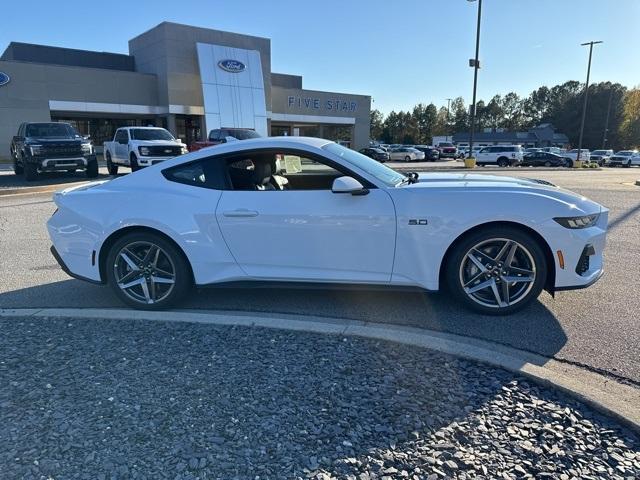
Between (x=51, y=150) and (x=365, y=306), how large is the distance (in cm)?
1393

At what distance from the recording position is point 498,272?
3736mm

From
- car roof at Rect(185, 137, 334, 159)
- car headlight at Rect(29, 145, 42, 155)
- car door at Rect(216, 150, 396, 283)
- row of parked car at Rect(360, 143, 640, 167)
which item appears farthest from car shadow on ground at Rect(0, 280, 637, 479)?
row of parked car at Rect(360, 143, 640, 167)

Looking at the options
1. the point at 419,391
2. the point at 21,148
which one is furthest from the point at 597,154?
the point at 419,391

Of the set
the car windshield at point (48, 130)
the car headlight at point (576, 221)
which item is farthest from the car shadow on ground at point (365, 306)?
the car windshield at point (48, 130)

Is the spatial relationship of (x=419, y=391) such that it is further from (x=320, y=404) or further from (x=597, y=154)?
(x=597, y=154)

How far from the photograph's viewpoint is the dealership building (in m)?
30.3

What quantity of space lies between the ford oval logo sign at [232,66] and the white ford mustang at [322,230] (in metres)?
33.6

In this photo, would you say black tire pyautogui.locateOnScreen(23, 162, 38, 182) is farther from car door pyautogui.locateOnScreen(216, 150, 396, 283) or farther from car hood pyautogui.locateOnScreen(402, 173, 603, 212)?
car hood pyautogui.locateOnScreen(402, 173, 603, 212)

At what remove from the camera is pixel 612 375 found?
2.93 m

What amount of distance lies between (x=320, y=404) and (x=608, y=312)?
2871 millimetres

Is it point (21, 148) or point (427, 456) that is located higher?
point (21, 148)

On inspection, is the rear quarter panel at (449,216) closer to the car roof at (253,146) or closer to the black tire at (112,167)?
the car roof at (253,146)

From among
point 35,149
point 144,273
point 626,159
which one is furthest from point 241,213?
point 626,159

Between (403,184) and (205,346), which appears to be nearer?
(205,346)
